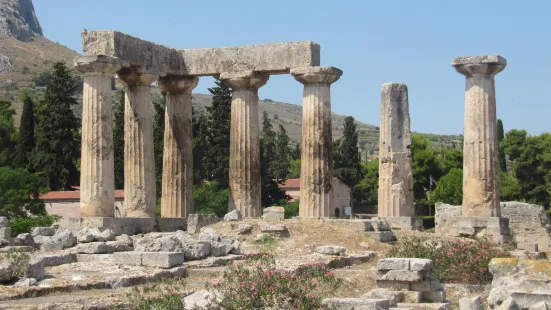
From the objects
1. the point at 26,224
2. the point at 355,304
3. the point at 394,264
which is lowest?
the point at 355,304

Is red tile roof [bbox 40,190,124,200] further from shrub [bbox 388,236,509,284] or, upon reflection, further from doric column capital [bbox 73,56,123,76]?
shrub [bbox 388,236,509,284]

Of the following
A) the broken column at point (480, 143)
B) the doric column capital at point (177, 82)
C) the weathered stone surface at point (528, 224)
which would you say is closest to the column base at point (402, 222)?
the broken column at point (480, 143)

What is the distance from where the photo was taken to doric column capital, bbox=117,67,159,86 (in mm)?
30906

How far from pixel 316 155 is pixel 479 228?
5623 mm

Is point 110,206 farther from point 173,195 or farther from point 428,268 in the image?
point 428,268

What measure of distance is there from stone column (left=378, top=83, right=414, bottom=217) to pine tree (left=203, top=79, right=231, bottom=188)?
31.2m

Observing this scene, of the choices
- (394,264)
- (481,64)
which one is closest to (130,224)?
(481,64)

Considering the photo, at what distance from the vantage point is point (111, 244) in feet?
72.4

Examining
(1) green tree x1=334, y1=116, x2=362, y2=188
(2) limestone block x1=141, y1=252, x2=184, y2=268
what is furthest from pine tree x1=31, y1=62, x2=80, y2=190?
(2) limestone block x1=141, y1=252, x2=184, y2=268

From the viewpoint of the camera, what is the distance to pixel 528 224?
109 feet

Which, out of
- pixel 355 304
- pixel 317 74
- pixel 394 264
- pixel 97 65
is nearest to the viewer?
pixel 355 304

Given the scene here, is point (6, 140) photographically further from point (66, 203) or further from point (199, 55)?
point (199, 55)

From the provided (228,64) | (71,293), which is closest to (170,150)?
(228,64)

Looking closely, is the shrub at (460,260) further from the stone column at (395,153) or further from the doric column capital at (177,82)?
the doric column capital at (177,82)
